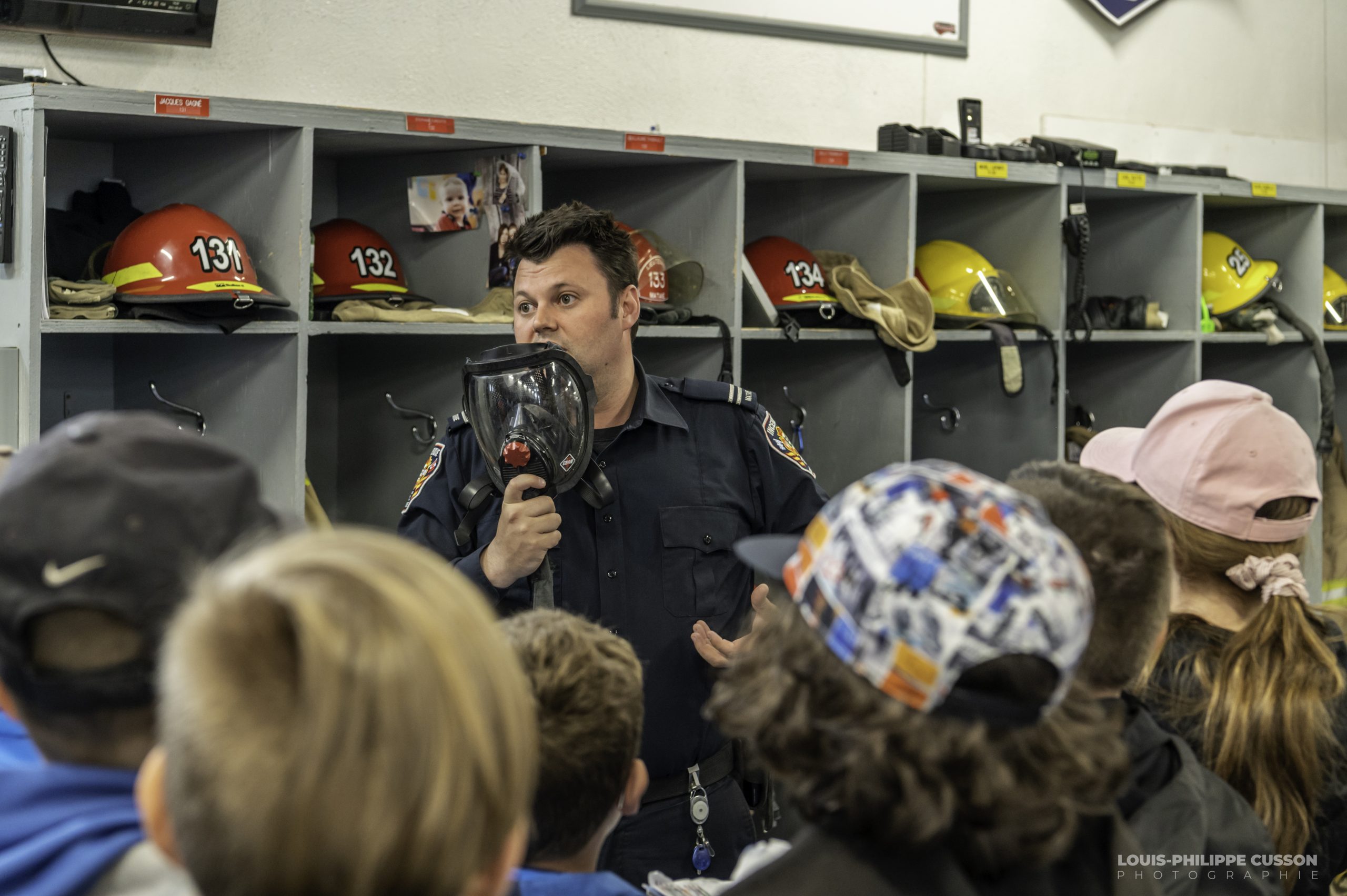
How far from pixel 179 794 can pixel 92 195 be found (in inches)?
96.3

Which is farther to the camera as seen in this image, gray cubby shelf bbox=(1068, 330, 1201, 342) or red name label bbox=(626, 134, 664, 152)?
gray cubby shelf bbox=(1068, 330, 1201, 342)

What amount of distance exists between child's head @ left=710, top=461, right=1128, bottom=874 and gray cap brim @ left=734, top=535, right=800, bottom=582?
99 mm

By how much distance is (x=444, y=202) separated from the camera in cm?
288

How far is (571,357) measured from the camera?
2.03m

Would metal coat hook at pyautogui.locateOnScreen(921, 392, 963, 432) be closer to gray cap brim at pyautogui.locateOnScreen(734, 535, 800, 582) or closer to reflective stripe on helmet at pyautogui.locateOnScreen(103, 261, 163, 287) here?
reflective stripe on helmet at pyautogui.locateOnScreen(103, 261, 163, 287)

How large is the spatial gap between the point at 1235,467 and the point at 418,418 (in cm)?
199

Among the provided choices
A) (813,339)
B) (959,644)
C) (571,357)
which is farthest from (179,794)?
(813,339)

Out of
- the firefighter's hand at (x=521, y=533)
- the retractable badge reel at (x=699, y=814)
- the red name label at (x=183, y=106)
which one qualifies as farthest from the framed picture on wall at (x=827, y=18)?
the retractable badge reel at (x=699, y=814)

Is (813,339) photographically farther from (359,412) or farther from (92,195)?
(92,195)

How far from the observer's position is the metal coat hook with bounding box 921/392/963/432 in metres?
3.91

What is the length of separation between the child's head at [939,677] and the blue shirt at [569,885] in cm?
30

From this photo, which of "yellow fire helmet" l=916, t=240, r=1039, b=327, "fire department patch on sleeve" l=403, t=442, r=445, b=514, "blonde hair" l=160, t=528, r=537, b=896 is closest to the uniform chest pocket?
"fire department patch on sleeve" l=403, t=442, r=445, b=514

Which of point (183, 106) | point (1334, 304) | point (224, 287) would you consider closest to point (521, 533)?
point (224, 287)

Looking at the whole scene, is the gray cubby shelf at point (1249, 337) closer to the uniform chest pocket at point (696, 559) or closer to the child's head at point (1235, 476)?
the uniform chest pocket at point (696, 559)
